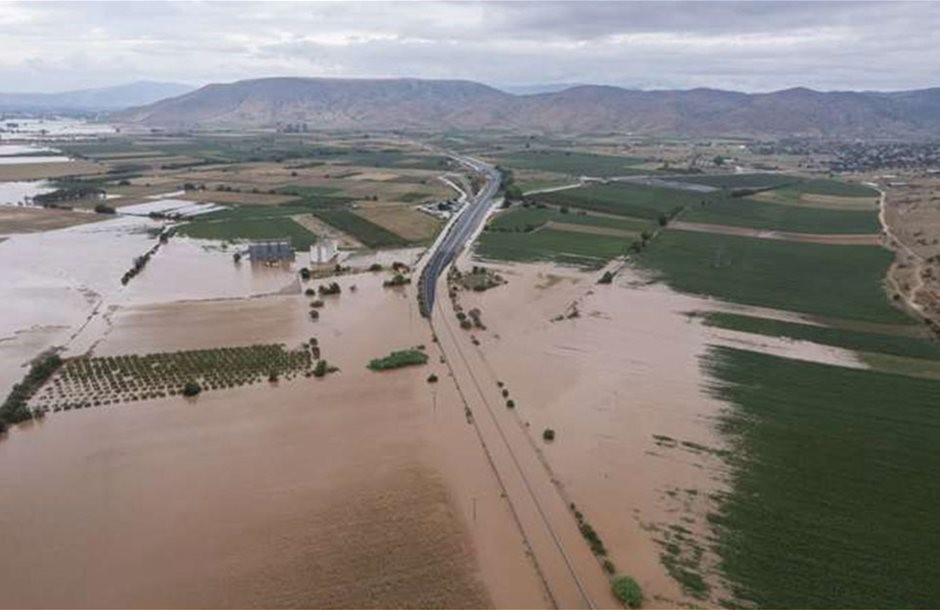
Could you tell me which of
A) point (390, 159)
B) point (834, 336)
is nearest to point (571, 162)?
point (390, 159)

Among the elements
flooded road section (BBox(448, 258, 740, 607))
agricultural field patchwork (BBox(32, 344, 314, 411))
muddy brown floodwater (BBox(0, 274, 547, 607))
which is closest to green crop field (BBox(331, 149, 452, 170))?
flooded road section (BBox(448, 258, 740, 607))

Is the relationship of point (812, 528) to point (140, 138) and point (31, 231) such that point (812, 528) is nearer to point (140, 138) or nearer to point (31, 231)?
point (31, 231)

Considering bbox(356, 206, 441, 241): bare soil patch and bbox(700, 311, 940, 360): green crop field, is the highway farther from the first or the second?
bbox(356, 206, 441, 241): bare soil patch

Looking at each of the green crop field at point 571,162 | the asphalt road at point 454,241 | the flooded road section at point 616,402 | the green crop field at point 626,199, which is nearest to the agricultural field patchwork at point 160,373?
the flooded road section at point 616,402

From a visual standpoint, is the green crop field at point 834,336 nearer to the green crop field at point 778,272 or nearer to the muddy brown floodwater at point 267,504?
the green crop field at point 778,272

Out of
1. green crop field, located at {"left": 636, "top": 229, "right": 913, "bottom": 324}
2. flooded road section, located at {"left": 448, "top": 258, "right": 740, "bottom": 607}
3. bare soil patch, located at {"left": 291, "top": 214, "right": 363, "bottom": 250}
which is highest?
bare soil patch, located at {"left": 291, "top": 214, "right": 363, "bottom": 250}

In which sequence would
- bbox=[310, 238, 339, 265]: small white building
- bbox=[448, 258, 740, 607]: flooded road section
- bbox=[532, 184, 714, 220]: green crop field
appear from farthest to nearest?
bbox=[532, 184, 714, 220]: green crop field, bbox=[310, 238, 339, 265]: small white building, bbox=[448, 258, 740, 607]: flooded road section

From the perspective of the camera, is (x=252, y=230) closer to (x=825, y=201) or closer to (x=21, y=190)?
(x=21, y=190)
